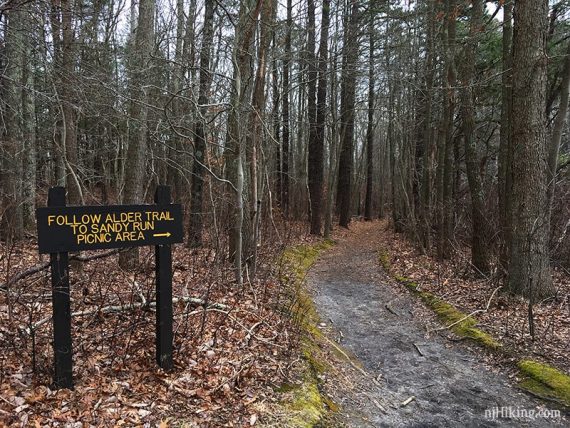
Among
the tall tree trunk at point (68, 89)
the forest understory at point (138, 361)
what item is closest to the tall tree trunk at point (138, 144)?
the tall tree trunk at point (68, 89)

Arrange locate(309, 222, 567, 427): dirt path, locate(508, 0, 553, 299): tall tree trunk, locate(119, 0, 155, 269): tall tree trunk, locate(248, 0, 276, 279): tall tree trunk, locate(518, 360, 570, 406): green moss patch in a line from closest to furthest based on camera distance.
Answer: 1. locate(309, 222, 567, 427): dirt path
2. locate(518, 360, 570, 406): green moss patch
3. locate(508, 0, 553, 299): tall tree trunk
4. locate(248, 0, 276, 279): tall tree trunk
5. locate(119, 0, 155, 269): tall tree trunk

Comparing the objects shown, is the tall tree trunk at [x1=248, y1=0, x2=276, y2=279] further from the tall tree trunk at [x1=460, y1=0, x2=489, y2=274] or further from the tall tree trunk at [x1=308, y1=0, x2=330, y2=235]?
the tall tree trunk at [x1=308, y1=0, x2=330, y2=235]

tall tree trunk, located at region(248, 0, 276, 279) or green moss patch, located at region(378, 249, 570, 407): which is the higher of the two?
tall tree trunk, located at region(248, 0, 276, 279)

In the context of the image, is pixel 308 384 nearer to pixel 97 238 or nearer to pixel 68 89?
pixel 97 238

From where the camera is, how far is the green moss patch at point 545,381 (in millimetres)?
4594

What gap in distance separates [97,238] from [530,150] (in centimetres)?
668

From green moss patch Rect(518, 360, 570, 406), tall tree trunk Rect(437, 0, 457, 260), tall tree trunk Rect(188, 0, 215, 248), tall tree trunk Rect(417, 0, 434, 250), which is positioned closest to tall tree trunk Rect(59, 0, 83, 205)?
tall tree trunk Rect(188, 0, 215, 248)

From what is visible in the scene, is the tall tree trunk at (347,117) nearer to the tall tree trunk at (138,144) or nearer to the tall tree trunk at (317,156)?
the tall tree trunk at (317,156)

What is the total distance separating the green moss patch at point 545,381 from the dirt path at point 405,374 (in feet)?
0.60

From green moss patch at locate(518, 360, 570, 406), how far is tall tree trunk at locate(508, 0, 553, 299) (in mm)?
2138

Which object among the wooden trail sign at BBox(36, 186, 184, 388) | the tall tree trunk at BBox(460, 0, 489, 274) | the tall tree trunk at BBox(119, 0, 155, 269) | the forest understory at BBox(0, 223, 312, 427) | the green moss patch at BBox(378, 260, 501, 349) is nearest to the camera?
the forest understory at BBox(0, 223, 312, 427)

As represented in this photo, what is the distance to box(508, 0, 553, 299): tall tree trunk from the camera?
22.7 feet

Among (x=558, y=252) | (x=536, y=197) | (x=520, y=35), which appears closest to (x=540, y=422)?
(x=536, y=197)

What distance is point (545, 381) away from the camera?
189 inches
